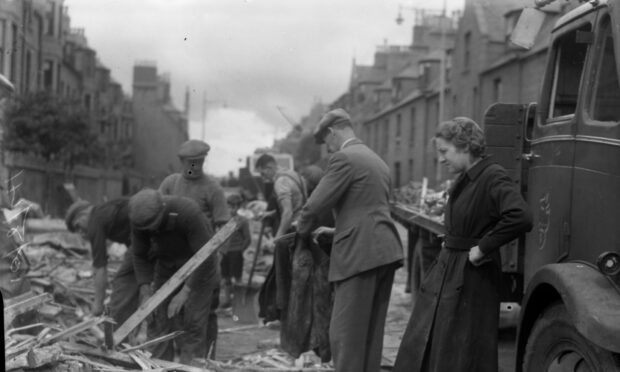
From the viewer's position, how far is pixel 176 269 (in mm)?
6301

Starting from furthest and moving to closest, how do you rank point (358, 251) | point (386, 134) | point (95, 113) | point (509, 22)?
point (95, 113) → point (386, 134) → point (509, 22) → point (358, 251)

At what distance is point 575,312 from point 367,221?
1.83 meters

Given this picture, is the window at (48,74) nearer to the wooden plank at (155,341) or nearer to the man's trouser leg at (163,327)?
the man's trouser leg at (163,327)

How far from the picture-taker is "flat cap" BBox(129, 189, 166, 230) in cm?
580

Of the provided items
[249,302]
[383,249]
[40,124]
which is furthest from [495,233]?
[40,124]

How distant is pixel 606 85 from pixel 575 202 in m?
0.67

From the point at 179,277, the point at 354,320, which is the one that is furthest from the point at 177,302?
the point at 354,320

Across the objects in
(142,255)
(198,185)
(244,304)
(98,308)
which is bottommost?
(244,304)

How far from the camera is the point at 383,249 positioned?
534cm

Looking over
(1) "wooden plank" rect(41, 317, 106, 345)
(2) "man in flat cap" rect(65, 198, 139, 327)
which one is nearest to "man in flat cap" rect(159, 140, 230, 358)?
(2) "man in flat cap" rect(65, 198, 139, 327)

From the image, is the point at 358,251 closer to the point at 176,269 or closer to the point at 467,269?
the point at 467,269

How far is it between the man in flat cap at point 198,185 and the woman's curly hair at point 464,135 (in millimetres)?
3263

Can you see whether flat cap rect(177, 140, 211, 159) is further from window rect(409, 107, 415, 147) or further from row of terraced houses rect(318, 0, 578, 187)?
window rect(409, 107, 415, 147)

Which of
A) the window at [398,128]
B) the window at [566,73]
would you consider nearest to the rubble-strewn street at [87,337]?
the window at [566,73]
